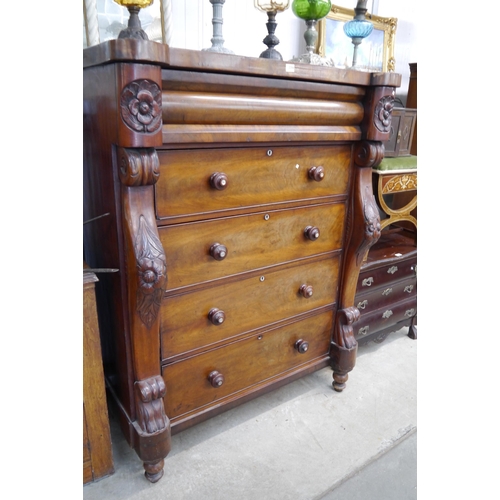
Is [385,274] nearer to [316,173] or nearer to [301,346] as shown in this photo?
[301,346]

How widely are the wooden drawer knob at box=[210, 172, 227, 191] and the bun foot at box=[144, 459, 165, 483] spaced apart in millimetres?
909

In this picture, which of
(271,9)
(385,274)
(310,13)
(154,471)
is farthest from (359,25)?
(154,471)

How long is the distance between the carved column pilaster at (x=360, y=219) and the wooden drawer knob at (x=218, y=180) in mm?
586

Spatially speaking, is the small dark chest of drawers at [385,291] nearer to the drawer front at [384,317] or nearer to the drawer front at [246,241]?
the drawer front at [384,317]

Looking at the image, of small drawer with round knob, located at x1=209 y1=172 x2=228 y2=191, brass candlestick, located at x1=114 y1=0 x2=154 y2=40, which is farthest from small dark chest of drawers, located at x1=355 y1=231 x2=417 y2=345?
brass candlestick, located at x1=114 y1=0 x2=154 y2=40

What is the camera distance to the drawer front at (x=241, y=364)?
135 cm

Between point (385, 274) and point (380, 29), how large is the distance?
144 centimetres

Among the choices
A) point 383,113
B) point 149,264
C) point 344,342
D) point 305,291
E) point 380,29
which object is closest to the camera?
point 149,264

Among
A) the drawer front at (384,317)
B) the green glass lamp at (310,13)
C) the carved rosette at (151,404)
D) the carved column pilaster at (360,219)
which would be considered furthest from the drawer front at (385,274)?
the carved rosette at (151,404)

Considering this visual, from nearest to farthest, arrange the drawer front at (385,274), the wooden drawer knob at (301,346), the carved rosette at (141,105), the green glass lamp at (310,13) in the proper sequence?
the carved rosette at (141,105)
the green glass lamp at (310,13)
the wooden drawer knob at (301,346)
the drawer front at (385,274)

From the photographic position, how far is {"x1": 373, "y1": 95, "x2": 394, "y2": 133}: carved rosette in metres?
1.42

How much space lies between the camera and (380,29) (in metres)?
2.37

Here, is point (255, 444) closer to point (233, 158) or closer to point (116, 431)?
point (116, 431)
